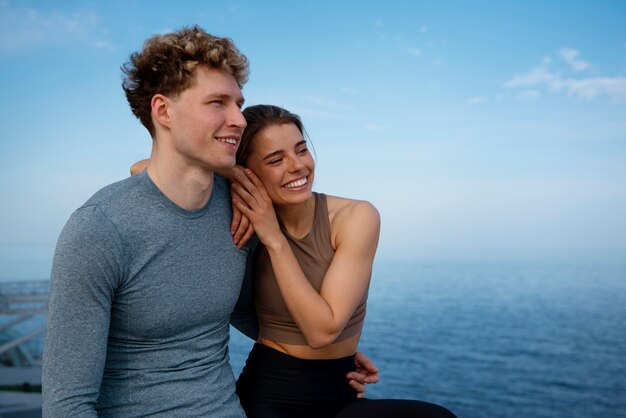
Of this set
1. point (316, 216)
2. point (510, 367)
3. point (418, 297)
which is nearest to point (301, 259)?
point (316, 216)

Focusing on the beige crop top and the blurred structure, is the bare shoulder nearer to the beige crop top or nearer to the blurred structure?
the beige crop top

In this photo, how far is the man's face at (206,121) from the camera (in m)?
2.11

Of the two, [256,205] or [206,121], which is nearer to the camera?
[206,121]

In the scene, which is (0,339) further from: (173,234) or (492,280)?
(492,280)

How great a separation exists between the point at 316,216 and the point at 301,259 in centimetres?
23

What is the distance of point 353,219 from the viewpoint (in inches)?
101

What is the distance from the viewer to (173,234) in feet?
6.86

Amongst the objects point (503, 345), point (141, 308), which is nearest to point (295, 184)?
point (141, 308)

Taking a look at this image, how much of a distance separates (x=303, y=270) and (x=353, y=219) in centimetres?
32

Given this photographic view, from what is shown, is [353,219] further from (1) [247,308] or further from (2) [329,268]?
(1) [247,308]

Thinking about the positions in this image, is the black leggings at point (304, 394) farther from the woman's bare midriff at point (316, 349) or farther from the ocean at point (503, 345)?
the ocean at point (503, 345)

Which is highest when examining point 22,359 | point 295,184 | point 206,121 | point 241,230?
point 206,121

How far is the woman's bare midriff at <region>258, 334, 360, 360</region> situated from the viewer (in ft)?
8.28

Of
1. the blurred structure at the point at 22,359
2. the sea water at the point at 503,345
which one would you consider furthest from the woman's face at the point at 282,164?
the sea water at the point at 503,345
